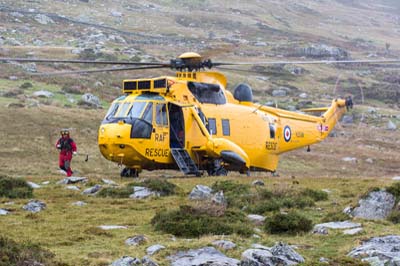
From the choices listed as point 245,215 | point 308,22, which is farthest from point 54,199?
point 308,22

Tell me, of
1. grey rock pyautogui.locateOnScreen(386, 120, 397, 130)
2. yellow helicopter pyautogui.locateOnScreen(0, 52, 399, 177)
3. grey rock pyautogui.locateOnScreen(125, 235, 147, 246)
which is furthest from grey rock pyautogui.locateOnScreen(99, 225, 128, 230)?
grey rock pyautogui.locateOnScreen(386, 120, 397, 130)

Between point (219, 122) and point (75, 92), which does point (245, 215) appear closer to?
point (219, 122)

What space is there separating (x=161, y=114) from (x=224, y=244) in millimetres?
13744

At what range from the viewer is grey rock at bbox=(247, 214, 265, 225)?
16719 mm

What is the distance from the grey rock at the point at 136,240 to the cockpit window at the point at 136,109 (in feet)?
39.6

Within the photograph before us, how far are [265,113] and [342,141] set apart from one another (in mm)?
21319

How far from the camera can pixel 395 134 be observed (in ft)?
191

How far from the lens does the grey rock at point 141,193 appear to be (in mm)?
20719

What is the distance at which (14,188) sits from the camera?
68.0 ft

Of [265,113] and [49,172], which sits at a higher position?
[265,113]

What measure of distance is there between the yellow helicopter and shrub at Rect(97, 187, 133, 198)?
4496mm

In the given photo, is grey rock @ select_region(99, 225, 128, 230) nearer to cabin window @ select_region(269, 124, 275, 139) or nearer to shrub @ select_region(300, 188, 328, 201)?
shrub @ select_region(300, 188, 328, 201)

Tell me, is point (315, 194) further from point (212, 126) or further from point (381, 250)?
point (212, 126)

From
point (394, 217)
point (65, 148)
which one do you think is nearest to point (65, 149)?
point (65, 148)
